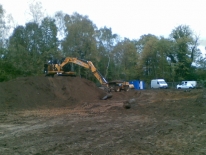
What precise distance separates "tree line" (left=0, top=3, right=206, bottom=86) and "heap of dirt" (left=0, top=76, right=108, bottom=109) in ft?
57.9

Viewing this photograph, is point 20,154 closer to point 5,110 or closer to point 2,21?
point 5,110

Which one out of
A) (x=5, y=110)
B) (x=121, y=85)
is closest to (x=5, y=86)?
(x=5, y=110)

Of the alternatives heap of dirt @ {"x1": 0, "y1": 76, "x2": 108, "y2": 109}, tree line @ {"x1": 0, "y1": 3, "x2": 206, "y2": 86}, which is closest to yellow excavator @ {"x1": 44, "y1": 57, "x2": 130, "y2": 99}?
heap of dirt @ {"x1": 0, "y1": 76, "x2": 108, "y2": 109}

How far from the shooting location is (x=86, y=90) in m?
28.7

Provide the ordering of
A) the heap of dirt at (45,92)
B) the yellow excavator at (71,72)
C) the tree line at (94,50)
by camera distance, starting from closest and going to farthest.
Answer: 1. the heap of dirt at (45,92)
2. the yellow excavator at (71,72)
3. the tree line at (94,50)

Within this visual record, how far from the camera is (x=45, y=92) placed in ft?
84.9

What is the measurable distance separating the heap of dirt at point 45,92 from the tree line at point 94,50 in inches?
695

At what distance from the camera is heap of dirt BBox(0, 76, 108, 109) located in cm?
2311

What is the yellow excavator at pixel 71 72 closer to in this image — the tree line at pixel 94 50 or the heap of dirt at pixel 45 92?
the heap of dirt at pixel 45 92

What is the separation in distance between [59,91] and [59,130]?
51.5ft

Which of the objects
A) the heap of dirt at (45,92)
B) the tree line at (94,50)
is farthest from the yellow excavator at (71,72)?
the tree line at (94,50)

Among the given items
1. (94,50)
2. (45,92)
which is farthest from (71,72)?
(94,50)

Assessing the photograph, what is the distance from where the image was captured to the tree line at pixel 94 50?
44.8 meters

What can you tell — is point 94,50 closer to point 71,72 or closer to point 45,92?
point 71,72
